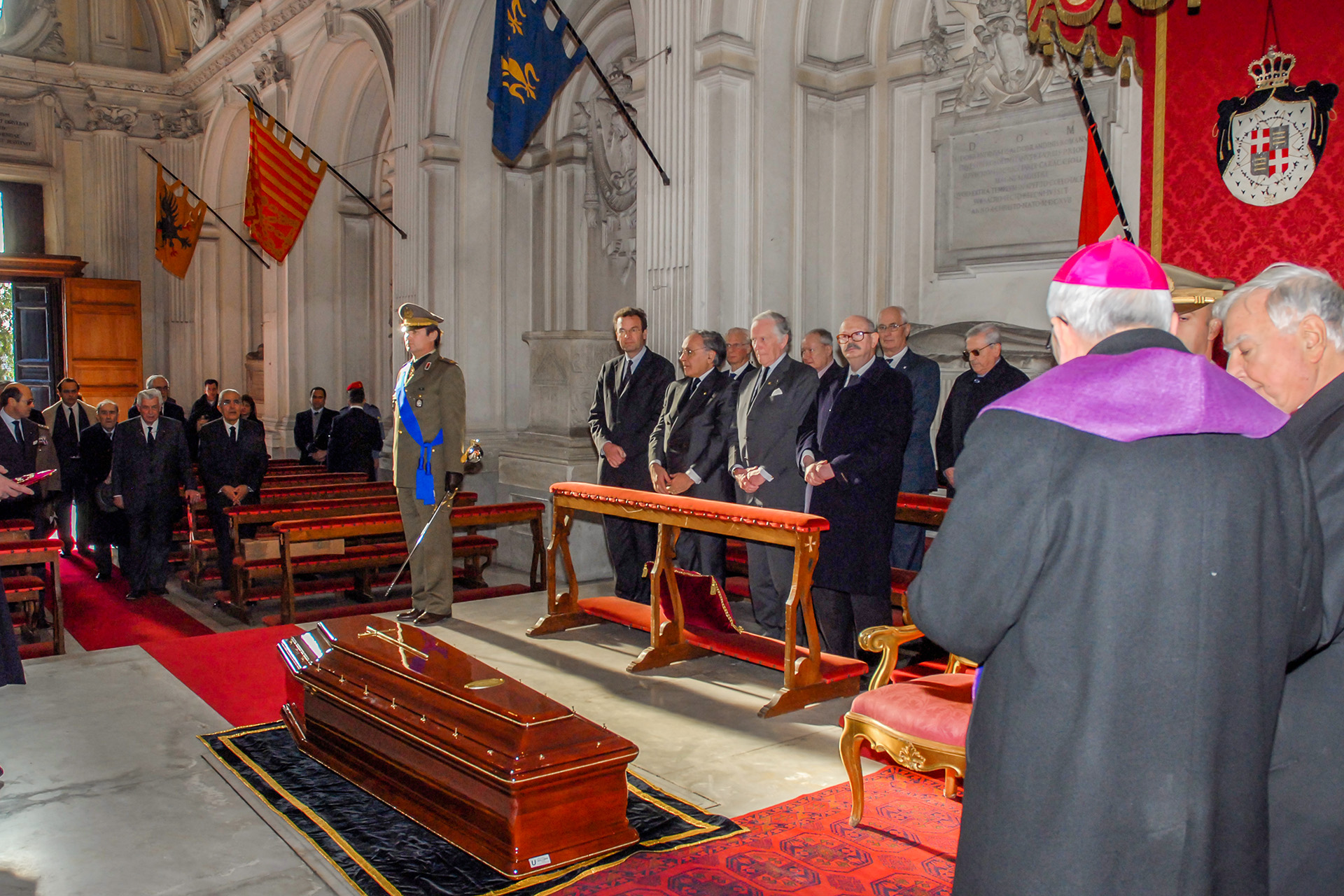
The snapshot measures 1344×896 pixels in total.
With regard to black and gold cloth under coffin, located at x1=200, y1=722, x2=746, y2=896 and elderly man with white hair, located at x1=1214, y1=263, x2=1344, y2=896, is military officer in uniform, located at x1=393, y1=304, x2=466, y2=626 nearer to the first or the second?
black and gold cloth under coffin, located at x1=200, y1=722, x2=746, y2=896

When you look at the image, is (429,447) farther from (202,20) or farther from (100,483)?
(202,20)

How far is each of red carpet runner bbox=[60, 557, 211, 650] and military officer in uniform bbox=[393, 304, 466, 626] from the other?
1538 millimetres

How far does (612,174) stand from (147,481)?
4.89 m

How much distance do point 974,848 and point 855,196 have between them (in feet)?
21.0

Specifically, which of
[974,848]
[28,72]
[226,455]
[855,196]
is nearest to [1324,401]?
[974,848]

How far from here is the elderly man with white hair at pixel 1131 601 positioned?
144 cm

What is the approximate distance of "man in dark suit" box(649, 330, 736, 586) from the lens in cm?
555

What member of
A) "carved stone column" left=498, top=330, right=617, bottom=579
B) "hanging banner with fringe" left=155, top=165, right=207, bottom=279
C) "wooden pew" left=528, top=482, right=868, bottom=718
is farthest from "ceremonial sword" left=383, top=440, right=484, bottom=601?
"hanging banner with fringe" left=155, top=165, right=207, bottom=279

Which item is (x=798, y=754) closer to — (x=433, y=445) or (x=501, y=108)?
(x=433, y=445)

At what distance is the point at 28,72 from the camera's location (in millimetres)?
16406

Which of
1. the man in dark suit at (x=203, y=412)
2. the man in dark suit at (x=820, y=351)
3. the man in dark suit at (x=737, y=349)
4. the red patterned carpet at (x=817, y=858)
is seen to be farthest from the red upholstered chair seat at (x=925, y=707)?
the man in dark suit at (x=203, y=412)

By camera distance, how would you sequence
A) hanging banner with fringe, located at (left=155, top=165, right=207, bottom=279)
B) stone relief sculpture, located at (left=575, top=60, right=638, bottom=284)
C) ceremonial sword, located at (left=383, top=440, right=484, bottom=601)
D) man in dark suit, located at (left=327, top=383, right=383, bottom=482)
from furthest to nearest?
hanging banner with fringe, located at (left=155, top=165, right=207, bottom=279) → man in dark suit, located at (left=327, top=383, right=383, bottom=482) → stone relief sculpture, located at (left=575, top=60, right=638, bottom=284) → ceremonial sword, located at (left=383, top=440, right=484, bottom=601)

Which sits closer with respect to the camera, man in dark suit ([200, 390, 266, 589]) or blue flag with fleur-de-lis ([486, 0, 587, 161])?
blue flag with fleur-de-lis ([486, 0, 587, 161])

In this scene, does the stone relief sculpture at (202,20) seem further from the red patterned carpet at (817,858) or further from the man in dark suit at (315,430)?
the red patterned carpet at (817,858)
